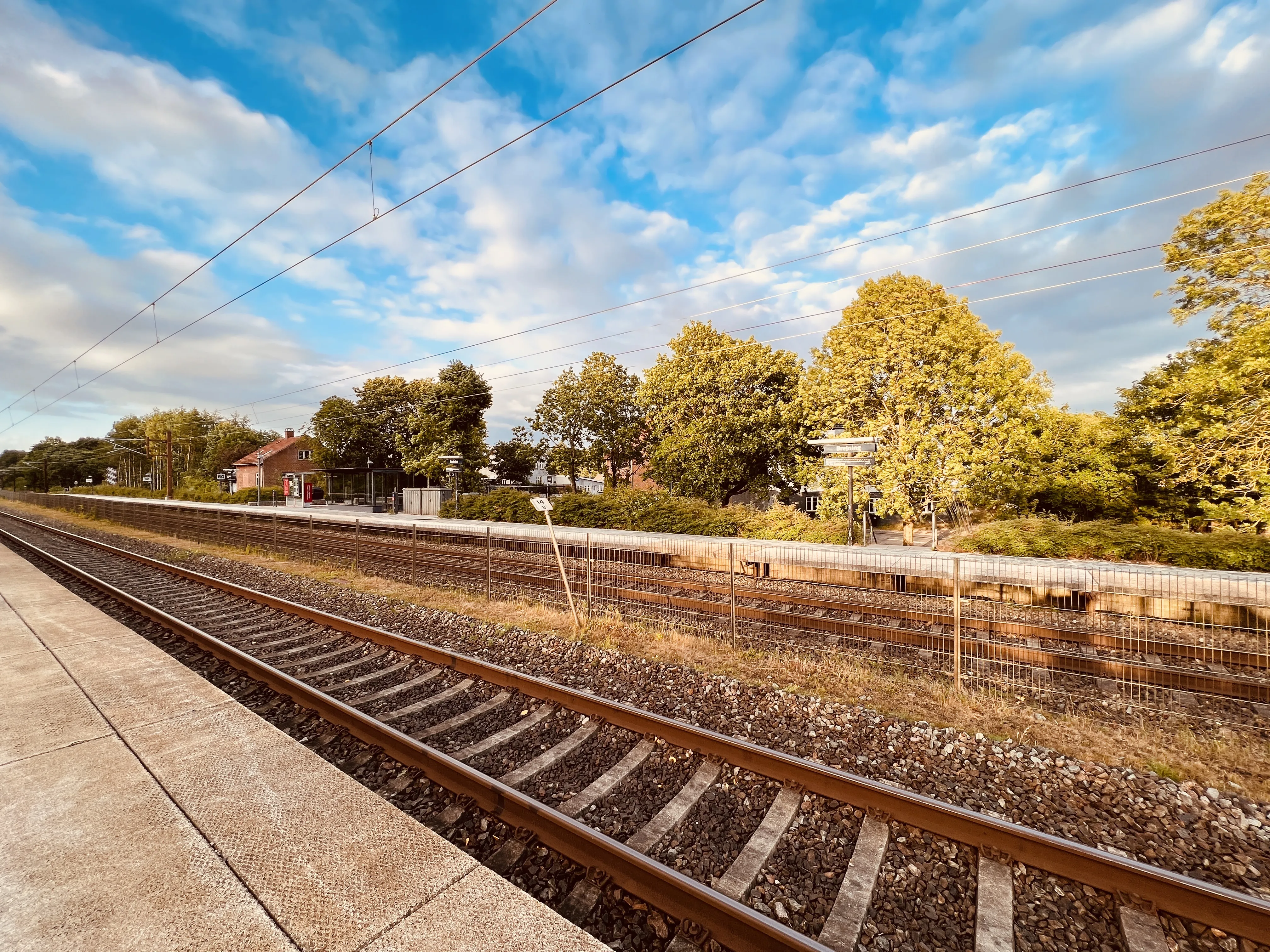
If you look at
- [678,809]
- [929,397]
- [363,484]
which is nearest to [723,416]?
[929,397]

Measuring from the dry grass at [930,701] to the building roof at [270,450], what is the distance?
6514 cm

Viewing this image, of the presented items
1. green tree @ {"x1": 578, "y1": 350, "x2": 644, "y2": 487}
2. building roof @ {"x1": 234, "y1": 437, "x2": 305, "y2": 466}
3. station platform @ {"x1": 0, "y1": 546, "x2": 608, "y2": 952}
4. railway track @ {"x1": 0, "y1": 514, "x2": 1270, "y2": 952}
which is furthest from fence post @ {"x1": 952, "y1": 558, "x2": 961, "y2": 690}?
building roof @ {"x1": 234, "y1": 437, "x2": 305, "y2": 466}

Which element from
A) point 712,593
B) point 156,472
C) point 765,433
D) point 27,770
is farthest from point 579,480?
point 156,472

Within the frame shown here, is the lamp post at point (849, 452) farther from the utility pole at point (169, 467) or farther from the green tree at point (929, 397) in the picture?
the utility pole at point (169, 467)

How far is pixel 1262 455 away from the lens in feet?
42.5

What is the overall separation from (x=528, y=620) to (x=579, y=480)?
5889 centimetres

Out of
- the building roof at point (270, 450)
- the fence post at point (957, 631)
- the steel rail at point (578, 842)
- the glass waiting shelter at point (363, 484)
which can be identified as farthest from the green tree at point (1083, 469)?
the building roof at point (270, 450)

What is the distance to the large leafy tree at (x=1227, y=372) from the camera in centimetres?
1291

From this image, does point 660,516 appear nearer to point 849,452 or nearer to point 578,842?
point 849,452

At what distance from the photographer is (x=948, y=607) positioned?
Result: 308 inches

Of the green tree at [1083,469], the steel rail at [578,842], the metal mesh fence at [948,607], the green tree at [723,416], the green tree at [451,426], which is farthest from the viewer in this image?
the green tree at [451,426]

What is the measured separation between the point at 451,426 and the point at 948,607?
37.3 meters

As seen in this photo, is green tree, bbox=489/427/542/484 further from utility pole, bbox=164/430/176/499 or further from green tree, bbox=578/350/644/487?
utility pole, bbox=164/430/176/499

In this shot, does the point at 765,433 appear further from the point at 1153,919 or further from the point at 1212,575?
the point at 1153,919
